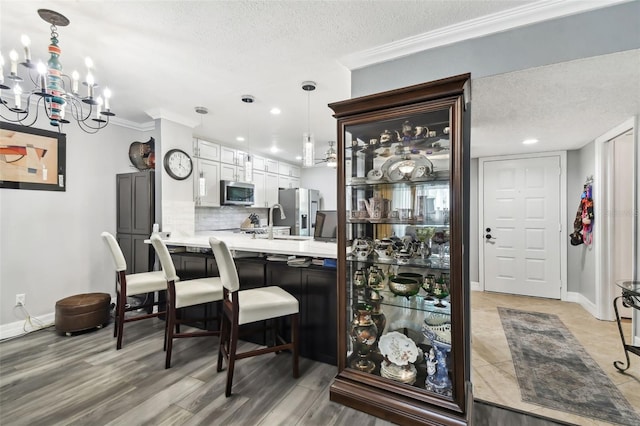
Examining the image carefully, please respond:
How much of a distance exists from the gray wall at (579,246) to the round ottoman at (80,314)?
4432mm

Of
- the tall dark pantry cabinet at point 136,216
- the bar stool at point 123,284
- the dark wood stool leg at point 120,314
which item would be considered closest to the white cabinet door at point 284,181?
the tall dark pantry cabinet at point 136,216

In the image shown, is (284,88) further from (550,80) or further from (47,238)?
(47,238)

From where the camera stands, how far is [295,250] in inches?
94.0

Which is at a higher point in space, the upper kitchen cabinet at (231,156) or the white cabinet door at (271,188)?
the upper kitchen cabinet at (231,156)

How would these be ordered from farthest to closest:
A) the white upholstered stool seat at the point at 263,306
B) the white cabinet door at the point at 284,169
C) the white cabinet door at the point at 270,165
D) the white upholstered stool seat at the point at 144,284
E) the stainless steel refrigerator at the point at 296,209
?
the white cabinet door at the point at 284,169 < the stainless steel refrigerator at the point at 296,209 < the white cabinet door at the point at 270,165 < the white upholstered stool seat at the point at 144,284 < the white upholstered stool seat at the point at 263,306

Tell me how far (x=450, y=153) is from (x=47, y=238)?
Result: 13.5 feet

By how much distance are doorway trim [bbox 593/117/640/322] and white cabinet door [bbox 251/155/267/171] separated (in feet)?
15.7

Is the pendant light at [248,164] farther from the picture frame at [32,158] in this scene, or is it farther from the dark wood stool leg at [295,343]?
the picture frame at [32,158]

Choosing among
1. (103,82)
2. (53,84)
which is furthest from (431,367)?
(103,82)

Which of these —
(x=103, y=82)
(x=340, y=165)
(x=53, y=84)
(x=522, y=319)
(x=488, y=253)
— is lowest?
(x=522, y=319)

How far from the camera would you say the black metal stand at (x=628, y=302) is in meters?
1.74

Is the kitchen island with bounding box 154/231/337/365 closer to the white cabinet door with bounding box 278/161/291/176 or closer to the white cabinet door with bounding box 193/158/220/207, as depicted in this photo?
the white cabinet door with bounding box 193/158/220/207

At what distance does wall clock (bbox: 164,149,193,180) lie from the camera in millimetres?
3564

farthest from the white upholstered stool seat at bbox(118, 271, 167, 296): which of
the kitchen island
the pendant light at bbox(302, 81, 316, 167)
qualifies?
the pendant light at bbox(302, 81, 316, 167)
